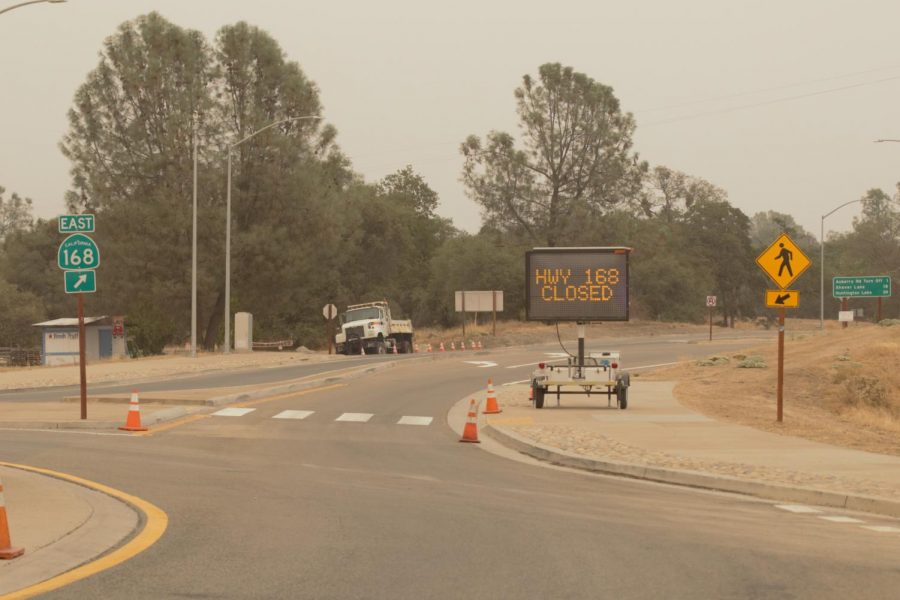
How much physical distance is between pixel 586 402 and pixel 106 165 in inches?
1472

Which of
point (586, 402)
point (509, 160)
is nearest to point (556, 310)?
point (586, 402)

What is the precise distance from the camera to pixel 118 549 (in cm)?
858

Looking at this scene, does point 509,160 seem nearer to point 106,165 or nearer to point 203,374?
point 106,165

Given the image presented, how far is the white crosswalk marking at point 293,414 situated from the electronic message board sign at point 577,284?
530 cm

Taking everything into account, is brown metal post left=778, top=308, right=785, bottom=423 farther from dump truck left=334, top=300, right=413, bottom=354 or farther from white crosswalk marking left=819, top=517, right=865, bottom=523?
dump truck left=334, top=300, right=413, bottom=354

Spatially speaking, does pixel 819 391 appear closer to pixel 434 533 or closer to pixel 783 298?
pixel 783 298

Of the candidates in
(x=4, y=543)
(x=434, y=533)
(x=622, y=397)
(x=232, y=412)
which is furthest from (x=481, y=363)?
(x=4, y=543)

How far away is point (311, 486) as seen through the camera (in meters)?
12.4

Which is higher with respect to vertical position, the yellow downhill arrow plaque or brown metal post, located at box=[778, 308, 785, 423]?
the yellow downhill arrow plaque

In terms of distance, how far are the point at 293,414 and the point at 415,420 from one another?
258cm

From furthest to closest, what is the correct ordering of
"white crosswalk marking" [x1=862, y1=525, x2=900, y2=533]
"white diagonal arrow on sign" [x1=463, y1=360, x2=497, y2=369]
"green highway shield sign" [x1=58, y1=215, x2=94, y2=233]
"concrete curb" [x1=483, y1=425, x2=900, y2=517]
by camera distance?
"white diagonal arrow on sign" [x1=463, y1=360, x2=497, y2=369] < "green highway shield sign" [x1=58, y1=215, x2=94, y2=233] < "concrete curb" [x1=483, y1=425, x2=900, y2=517] < "white crosswalk marking" [x1=862, y1=525, x2=900, y2=533]

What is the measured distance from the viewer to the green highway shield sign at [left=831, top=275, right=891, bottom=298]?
61.0 metres

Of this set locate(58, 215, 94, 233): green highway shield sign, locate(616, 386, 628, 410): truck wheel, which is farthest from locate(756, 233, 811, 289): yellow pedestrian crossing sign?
locate(58, 215, 94, 233): green highway shield sign

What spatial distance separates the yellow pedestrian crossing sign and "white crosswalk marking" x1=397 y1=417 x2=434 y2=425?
720cm
